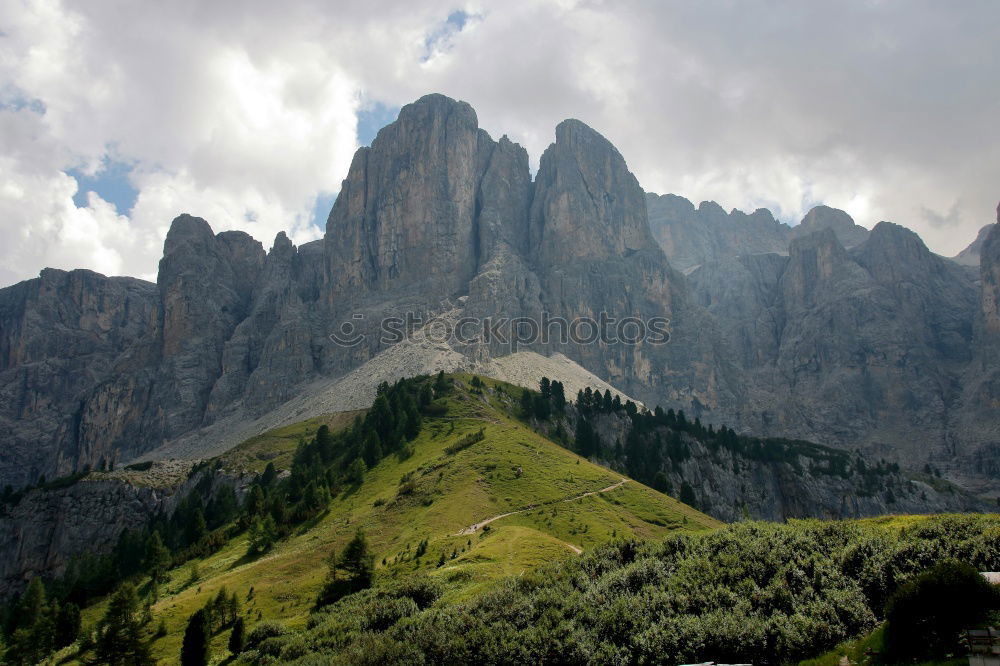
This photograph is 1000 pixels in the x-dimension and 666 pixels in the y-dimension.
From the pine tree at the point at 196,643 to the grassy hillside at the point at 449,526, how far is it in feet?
7.02

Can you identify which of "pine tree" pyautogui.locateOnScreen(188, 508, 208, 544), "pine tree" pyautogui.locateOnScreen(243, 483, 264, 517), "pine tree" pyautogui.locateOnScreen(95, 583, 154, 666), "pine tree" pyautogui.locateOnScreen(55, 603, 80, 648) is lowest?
"pine tree" pyautogui.locateOnScreen(55, 603, 80, 648)

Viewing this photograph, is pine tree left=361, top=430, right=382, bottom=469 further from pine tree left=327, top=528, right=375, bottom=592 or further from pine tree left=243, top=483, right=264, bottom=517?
pine tree left=327, top=528, right=375, bottom=592

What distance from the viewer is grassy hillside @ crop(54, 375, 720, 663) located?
271 feet

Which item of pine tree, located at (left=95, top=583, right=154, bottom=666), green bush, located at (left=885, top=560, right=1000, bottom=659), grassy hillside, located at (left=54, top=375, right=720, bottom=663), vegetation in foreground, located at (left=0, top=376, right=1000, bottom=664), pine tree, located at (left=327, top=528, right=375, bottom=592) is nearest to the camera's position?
green bush, located at (left=885, top=560, right=1000, bottom=659)

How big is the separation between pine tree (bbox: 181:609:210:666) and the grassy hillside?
214 centimetres

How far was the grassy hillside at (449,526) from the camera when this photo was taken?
82750 mm

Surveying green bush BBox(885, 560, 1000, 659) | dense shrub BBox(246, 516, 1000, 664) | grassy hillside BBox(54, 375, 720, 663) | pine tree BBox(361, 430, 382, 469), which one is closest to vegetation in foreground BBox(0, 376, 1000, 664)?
dense shrub BBox(246, 516, 1000, 664)

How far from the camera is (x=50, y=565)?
198625mm

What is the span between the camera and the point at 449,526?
103 meters

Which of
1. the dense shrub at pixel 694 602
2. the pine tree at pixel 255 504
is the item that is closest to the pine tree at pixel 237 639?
the dense shrub at pixel 694 602

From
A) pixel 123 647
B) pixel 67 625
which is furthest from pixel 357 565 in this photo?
pixel 67 625

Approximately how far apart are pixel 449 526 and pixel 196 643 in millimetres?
38099

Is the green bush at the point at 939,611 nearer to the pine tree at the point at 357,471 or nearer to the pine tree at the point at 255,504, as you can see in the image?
the pine tree at the point at 357,471

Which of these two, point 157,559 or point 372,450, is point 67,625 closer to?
point 157,559
